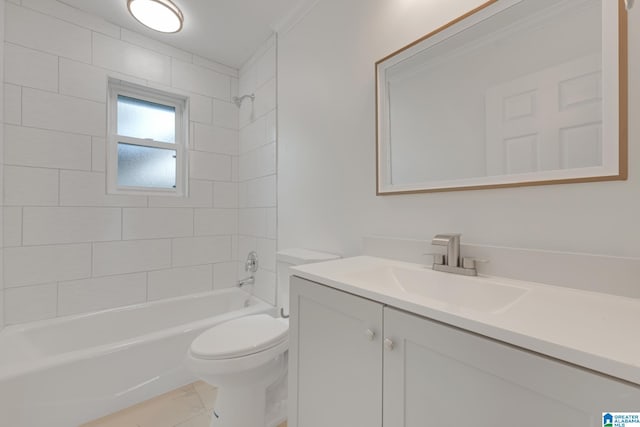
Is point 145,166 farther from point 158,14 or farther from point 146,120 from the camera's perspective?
point 158,14

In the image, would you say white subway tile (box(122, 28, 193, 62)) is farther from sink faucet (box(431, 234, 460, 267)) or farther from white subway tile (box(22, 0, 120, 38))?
sink faucet (box(431, 234, 460, 267))

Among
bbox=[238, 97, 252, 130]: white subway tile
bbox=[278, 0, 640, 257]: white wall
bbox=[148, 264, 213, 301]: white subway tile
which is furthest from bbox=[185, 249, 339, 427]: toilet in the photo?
bbox=[238, 97, 252, 130]: white subway tile

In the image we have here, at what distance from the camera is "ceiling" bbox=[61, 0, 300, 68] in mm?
1780

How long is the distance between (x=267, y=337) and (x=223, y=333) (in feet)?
0.77

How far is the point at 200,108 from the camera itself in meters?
2.37

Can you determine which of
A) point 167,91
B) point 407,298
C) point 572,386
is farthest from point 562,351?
point 167,91

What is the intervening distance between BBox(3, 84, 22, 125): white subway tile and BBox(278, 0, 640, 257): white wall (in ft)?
5.39

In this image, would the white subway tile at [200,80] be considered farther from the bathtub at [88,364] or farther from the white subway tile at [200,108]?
the bathtub at [88,364]

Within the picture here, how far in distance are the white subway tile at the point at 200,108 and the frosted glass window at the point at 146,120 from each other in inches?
7.4

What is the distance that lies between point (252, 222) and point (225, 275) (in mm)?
600

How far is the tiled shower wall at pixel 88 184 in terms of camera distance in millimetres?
1673

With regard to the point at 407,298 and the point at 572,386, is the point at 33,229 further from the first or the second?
the point at 572,386

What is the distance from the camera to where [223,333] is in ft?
4.37

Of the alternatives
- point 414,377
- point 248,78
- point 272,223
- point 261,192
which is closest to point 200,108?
point 248,78
